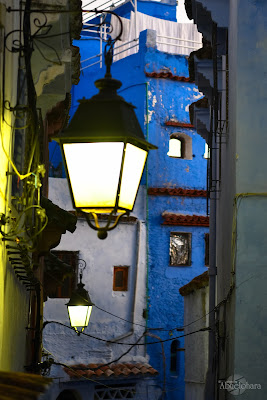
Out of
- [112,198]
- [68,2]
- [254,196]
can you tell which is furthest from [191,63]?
[112,198]

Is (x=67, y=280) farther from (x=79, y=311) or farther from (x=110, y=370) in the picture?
(x=79, y=311)

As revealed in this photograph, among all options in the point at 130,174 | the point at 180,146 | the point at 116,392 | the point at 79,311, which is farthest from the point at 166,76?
the point at 130,174

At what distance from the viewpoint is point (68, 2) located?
9.66 metres

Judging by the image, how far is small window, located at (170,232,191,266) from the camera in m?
28.1

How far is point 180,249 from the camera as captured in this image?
28266 mm

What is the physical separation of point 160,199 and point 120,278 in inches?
129

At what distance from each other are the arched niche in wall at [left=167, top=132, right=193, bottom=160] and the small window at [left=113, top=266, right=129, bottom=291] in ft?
15.8

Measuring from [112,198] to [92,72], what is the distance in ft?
82.8

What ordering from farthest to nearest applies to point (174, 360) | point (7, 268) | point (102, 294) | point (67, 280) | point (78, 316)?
point (174, 360) < point (102, 294) < point (67, 280) < point (78, 316) < point (7, 268)

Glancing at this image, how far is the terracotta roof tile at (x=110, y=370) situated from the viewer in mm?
24344

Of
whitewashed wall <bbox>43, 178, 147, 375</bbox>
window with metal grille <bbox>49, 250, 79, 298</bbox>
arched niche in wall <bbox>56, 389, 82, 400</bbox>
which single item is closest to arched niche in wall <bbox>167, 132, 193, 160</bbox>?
whitewashed wall <bbox>43, 178, 147, 375</bbox>

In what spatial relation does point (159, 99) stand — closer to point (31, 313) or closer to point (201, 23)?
point (201, 23)

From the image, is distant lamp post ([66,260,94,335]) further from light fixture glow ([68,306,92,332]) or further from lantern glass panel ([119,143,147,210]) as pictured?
lantern glass panel ([119,143,147,210])

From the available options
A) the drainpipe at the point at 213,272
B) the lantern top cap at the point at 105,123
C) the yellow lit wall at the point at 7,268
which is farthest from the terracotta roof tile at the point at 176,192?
the lantern top cap at the point at 105,123
